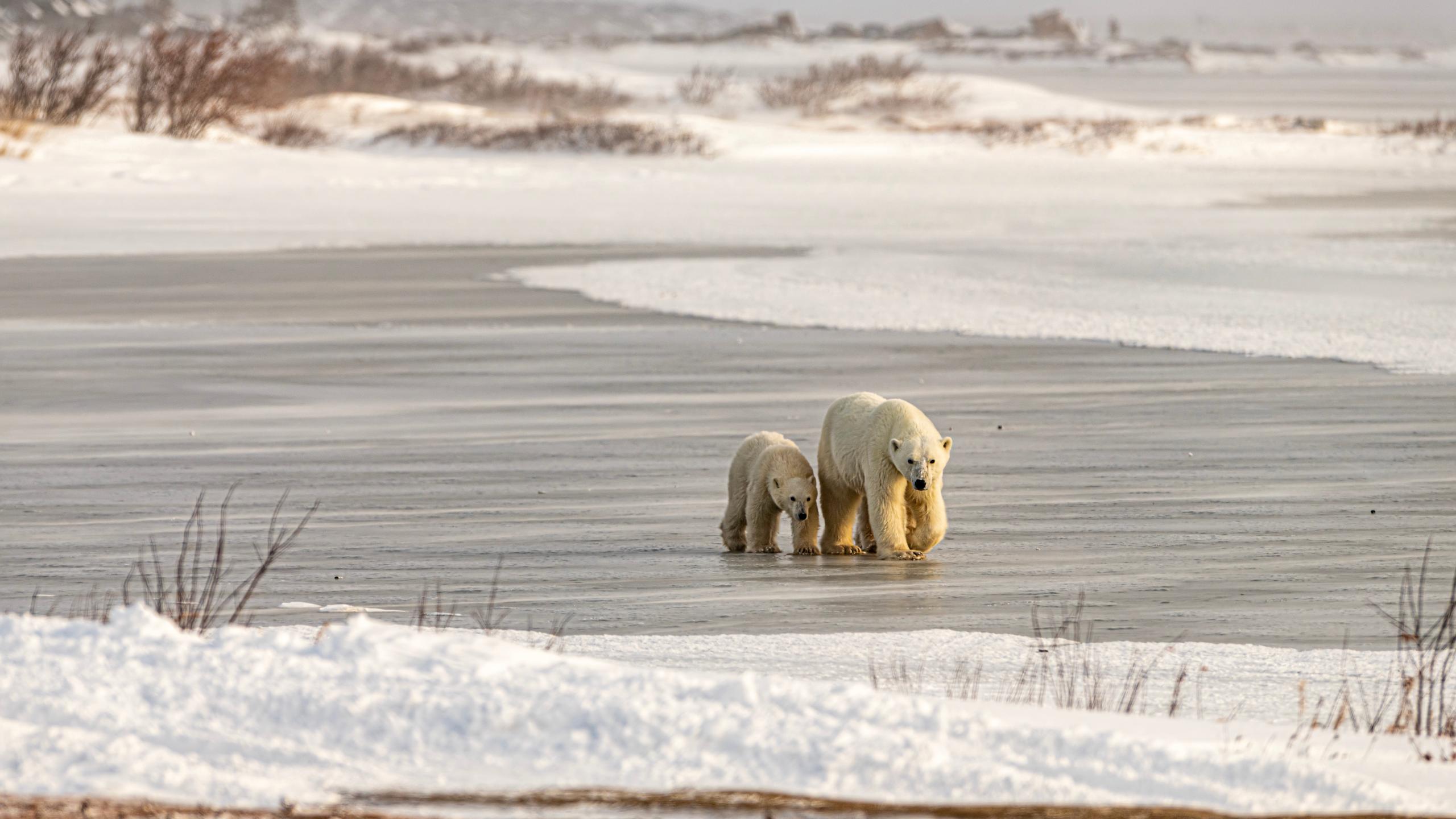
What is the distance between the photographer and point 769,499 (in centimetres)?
891

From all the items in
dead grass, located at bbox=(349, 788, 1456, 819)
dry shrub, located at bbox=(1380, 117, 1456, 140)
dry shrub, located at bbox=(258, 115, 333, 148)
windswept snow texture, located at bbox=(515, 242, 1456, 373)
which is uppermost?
dry shrub, located at bbox=(1380, 117, 1456, 140)

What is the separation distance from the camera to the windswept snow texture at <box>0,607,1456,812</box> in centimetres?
433

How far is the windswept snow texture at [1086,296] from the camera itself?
49.5 feet

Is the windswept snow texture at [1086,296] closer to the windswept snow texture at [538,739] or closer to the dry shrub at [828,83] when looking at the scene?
the windswept snow texture at [538,739]

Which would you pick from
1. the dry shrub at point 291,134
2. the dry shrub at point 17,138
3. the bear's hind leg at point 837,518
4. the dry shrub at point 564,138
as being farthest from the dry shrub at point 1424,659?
the dry shrub at point 291,134

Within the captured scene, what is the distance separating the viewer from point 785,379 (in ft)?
44.0

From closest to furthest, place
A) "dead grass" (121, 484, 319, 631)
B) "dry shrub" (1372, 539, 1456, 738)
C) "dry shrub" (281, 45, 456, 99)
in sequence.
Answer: "dry shrub" (1372, 539, 1456, 738), "dead grass" (121, 484, 319, 631), "dry shrub" (281, 45, 456, 99)

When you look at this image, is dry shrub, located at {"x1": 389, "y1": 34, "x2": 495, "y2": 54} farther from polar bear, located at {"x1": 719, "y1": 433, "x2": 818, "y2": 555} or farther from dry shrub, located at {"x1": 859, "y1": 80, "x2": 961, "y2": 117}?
polar bear, located at {"x1": 719, "y1": 433, "x2": 818, "y2": 555}

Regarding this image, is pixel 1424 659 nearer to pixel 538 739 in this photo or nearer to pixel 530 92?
pixel 538 739

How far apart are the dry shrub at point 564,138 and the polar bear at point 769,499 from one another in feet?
95.7

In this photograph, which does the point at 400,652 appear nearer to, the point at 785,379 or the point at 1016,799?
the point at 1016,799

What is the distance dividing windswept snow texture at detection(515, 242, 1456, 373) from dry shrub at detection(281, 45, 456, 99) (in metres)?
36.0

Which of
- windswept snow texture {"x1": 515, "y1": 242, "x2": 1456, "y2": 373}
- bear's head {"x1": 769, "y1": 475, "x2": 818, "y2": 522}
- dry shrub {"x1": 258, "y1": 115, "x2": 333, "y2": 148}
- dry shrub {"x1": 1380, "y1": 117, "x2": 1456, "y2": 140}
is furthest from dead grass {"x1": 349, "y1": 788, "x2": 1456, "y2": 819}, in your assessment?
dry shrub {"x1": 1380, "y1": 117, "x2": 1456, "y2": 140}

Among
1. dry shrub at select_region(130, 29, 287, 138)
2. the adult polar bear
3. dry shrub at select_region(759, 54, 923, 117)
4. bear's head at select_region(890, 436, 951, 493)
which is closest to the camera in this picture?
bear's head at select_region(890, 436, 951, 493)
